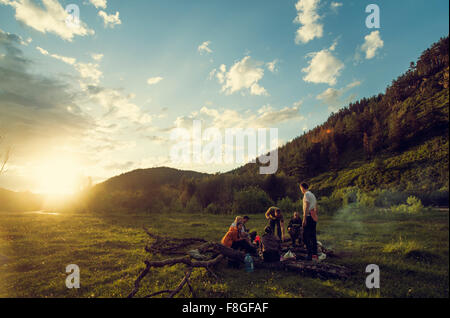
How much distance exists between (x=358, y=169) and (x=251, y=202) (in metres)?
85.1

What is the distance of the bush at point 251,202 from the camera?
37812mm

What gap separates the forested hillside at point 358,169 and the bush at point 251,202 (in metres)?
0.17

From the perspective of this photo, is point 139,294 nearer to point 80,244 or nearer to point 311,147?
point 80,244

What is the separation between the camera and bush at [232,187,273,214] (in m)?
37.8

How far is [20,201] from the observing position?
61.8 meters

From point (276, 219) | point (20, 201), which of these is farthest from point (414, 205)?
point (20, 201)

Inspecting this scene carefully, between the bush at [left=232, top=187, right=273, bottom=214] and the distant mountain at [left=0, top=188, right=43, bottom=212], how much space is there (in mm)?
56098

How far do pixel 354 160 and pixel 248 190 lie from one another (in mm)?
98007

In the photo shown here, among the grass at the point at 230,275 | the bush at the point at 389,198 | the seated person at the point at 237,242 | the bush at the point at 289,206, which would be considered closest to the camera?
the grass at the point at 230,275

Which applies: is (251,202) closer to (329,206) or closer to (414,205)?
(329,206)

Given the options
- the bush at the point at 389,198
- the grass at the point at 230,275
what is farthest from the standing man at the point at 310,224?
the bush at the point at 389,198

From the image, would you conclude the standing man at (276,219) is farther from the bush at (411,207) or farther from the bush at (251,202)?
the bush at (251,202)

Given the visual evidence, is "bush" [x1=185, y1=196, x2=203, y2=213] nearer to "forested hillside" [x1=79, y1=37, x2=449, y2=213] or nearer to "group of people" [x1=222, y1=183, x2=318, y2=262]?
"forested hillside" [x1=79, y1=37, x2=449, y2=213]

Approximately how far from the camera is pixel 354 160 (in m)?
114
